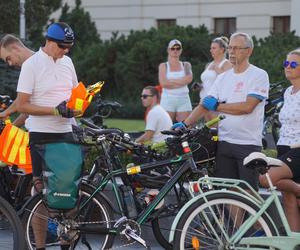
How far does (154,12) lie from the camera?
31.4 metres

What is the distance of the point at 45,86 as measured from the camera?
20.0 ft

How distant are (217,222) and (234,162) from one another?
50.0 inches

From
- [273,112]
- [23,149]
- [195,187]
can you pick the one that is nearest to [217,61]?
[273,112]

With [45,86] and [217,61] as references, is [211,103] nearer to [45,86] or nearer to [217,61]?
[45,86]

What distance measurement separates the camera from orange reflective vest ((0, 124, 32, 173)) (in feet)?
21.4

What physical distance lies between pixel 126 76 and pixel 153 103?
13.1 metres

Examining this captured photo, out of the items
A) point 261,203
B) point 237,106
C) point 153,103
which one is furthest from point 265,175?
point 153,103

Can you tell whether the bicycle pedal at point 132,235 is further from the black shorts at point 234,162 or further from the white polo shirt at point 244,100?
the white polo shirt at point 244,100

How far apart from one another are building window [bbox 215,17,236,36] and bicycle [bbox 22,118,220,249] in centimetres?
2431

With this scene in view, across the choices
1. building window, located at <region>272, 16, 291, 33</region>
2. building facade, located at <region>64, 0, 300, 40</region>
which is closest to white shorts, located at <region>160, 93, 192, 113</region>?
building facade, located at <region>64, 0, 300, 40</region>

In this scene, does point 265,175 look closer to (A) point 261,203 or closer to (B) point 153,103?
(A) point 261,203

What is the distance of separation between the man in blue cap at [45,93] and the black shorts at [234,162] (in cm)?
133

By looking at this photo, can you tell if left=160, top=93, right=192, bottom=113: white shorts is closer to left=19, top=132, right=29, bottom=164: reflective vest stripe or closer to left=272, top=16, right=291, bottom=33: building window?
left=19, top=132, right=29, bottom=164: reflective vest stripe

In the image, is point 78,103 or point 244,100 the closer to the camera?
point 78,103
